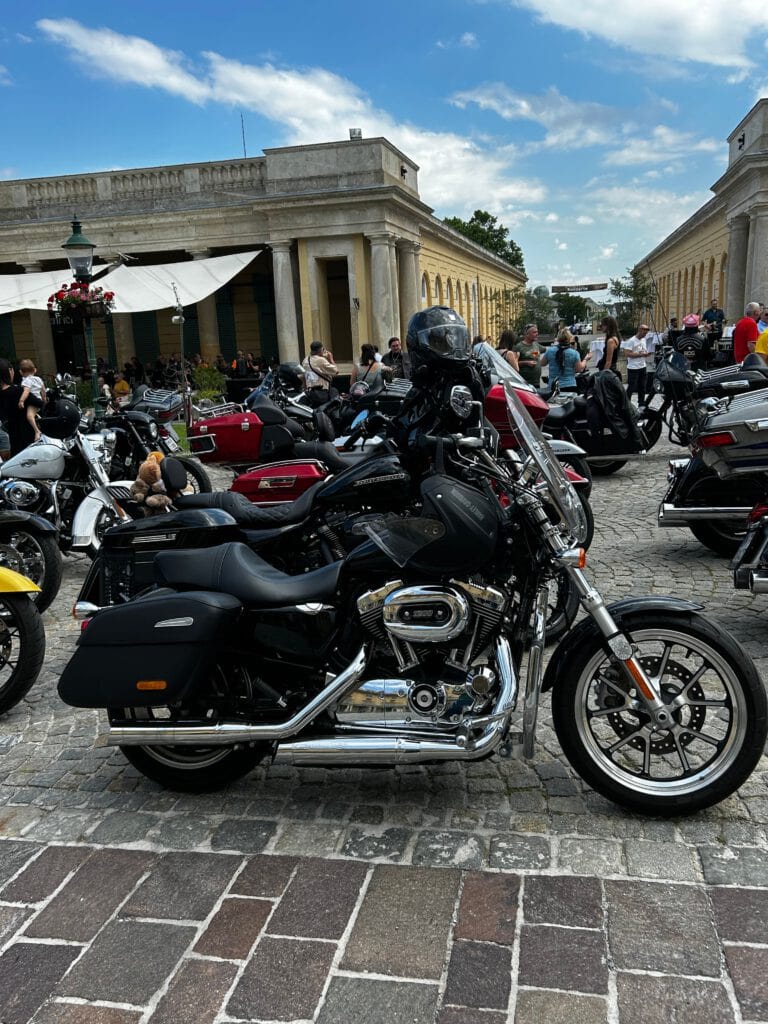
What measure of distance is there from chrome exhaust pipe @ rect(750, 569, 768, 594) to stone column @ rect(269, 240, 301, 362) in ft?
76.7

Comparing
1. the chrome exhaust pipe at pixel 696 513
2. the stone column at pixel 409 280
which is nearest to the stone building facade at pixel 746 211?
the stone column at pixel 409 280

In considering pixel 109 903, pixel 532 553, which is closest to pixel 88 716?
pixel 109 903

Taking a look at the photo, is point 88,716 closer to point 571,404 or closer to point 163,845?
point 163,845

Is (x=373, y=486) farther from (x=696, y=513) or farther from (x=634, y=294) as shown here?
(x=634, y=294)

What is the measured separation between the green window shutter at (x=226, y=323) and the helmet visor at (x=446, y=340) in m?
28.6

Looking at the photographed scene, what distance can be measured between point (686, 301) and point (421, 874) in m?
60.3

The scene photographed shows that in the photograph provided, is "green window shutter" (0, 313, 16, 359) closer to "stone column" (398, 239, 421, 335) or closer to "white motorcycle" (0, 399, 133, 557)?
"stone column" (398, 239, 421, 335)

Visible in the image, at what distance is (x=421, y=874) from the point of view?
2762 mm

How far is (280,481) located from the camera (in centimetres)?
678

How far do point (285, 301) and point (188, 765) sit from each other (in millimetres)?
25227

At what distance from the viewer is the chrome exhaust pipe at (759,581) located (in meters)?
4.45

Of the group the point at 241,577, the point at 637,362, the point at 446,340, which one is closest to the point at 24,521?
the point at 241,577

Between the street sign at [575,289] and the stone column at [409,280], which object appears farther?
the street sign at [575,289]

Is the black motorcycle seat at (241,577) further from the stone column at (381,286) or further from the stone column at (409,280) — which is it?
the stone column at (409,280)
